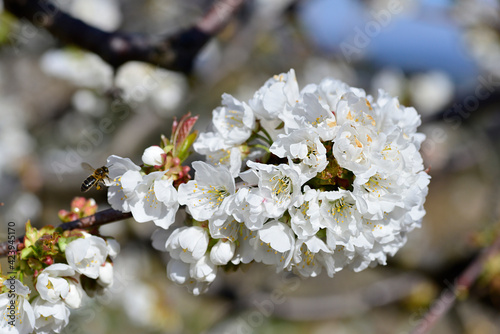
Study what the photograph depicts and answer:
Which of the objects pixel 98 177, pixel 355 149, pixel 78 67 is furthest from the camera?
pixel 78 67

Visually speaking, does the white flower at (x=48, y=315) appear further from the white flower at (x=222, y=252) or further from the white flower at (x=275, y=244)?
the white flower at (x=275, y=244)

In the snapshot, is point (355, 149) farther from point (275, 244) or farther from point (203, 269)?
point (203, 269)

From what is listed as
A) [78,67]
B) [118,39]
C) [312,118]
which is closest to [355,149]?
[312,118]

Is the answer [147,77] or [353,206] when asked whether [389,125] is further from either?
[147,77]

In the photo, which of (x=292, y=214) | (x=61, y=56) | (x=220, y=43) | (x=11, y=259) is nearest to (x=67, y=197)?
(x=61, y=56)

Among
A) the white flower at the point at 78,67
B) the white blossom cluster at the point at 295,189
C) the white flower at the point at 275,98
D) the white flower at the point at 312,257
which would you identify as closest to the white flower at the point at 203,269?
the white blossom cluster at the point at 295,189

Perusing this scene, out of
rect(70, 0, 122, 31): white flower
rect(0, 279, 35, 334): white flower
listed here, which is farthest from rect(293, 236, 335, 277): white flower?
rect(70, 0, 122, 31): white flower

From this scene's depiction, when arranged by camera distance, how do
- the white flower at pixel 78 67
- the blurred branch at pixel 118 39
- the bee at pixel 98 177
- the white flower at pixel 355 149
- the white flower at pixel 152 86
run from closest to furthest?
the white flower at pixel 355 149 < the bee at pixel 98 177 < the blurred branch at pixel 118 39 < the white flower at pixel 78 67 < the white flower at pixel 152 86
